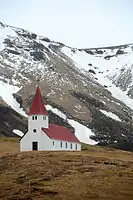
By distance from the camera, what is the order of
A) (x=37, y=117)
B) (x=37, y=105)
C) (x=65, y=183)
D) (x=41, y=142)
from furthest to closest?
(x=37, y=105)
(x=37, y=117)
(x=41, y=142)
(x=65, y=183)

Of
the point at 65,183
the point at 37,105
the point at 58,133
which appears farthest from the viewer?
the point at 58,133

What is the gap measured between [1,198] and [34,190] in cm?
219

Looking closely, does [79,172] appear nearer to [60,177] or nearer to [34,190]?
[60,177]

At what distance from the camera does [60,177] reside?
99.6 ft

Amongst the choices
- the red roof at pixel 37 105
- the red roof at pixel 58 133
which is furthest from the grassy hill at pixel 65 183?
the red roof at pixel 37 105

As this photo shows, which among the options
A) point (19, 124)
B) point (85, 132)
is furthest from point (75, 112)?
point (19, 124)

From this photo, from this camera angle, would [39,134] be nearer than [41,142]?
No

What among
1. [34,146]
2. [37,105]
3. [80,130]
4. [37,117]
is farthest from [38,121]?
[80,130]

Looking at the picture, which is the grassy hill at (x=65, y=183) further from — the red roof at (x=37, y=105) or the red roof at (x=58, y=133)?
the red roof at (x=37, y=105)

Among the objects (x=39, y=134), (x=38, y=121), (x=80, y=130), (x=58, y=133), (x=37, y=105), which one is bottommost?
(x=39, y=134)

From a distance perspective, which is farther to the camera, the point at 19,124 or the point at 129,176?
the point at 19,124

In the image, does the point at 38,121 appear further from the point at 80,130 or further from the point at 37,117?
the point at 80,130

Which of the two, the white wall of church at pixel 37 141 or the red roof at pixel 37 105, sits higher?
the red roof at pixel 37 105

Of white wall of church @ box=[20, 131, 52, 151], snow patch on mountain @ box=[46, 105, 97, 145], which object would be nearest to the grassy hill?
white wall of church @ box=[20, 131, 52, 151]
